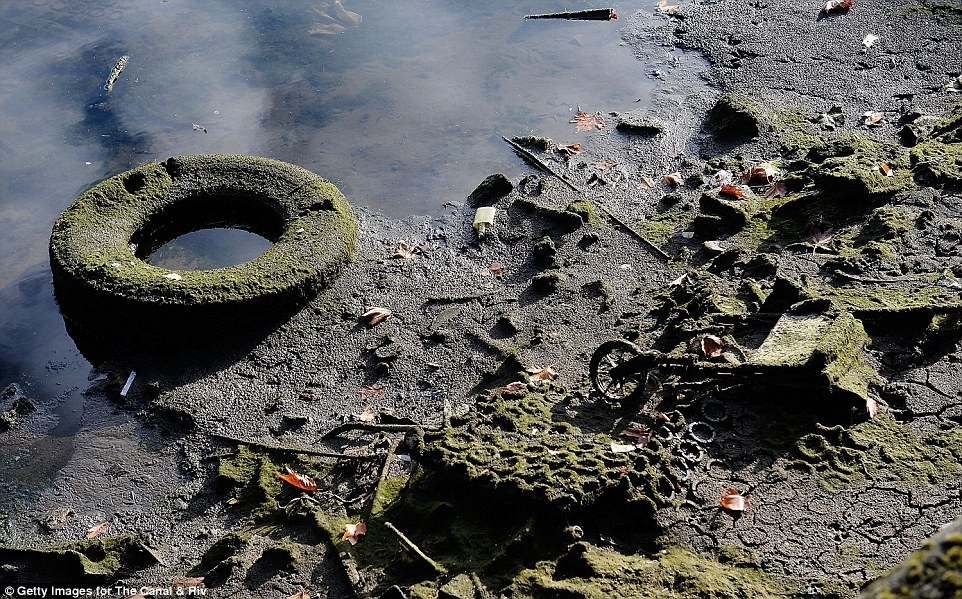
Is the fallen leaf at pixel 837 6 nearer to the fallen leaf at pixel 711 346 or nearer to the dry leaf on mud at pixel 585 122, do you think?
the dry leaf on mud at pixel 585 122

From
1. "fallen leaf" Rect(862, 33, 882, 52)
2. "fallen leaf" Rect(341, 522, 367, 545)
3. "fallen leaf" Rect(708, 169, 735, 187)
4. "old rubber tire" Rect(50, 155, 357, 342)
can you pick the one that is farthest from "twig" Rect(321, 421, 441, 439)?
"fallen leaf" Rect(862, 33, 882, 52)

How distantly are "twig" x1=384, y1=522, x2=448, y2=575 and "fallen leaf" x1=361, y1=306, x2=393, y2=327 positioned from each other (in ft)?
6.23

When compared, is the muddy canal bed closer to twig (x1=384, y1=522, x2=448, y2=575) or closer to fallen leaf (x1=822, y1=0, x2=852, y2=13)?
twig (x1=384, y1=522, x2=448, y2=575)

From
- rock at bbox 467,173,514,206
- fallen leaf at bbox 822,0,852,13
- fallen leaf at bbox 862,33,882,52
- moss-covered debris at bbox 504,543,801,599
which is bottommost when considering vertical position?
rock at bbox 467,173,514,206

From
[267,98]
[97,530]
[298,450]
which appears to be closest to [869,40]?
[267,98]

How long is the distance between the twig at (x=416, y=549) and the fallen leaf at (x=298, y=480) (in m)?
0.67

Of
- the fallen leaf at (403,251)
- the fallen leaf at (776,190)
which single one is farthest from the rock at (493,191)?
the fallen leaf at (776,190)

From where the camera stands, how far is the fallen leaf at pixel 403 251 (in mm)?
6016

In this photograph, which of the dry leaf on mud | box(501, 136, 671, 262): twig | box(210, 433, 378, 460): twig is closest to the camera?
box(210, 433, 378, 460): twig

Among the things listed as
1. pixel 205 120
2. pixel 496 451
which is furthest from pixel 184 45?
pixel 496 451

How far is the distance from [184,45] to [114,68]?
0.85 metres

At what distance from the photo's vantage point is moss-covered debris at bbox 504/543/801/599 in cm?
325

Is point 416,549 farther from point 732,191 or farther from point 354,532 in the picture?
point 732,191

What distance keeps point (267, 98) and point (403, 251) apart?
2981mm
